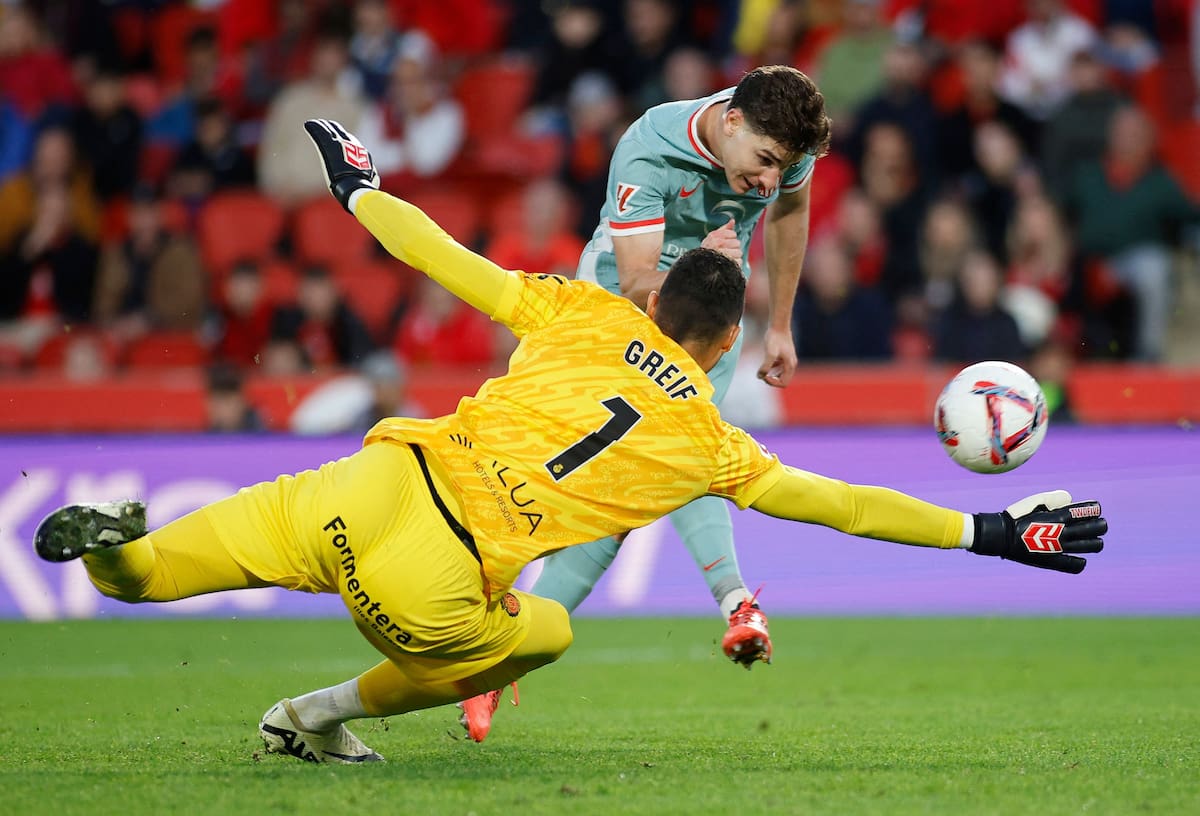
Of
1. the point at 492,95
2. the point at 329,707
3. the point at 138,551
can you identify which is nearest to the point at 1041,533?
the point at 329,707

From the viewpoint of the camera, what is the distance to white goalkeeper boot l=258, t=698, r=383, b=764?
5.39 meters

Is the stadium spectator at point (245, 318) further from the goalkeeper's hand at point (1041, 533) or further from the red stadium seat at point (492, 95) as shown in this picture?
the goalkeeper's hand at point (1041, 533)

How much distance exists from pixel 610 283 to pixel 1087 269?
7.19 m

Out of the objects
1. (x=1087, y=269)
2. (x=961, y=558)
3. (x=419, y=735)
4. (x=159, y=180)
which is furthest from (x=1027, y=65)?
(x=419, y=735)

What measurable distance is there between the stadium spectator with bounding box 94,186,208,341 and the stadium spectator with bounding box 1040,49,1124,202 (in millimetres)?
7182

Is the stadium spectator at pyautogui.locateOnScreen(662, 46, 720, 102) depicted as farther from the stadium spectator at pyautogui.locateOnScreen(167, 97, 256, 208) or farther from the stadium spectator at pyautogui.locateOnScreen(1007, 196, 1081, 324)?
the stadium spectator at pyautogui.locateOnScreen(167, 97, 256, 208)

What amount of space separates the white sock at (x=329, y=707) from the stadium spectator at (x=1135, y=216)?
351 inches

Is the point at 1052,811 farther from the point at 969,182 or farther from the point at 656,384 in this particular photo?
the point at 969,182

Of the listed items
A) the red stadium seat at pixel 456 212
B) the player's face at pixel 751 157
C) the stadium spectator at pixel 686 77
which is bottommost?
the player's face at pixel 751 157

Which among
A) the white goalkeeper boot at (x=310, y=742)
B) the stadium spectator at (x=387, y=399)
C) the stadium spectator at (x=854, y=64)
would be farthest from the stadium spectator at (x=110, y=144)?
the white goalkeeper boot at (x=310, y=742)

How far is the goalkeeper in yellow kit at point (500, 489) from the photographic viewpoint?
15.6 feet

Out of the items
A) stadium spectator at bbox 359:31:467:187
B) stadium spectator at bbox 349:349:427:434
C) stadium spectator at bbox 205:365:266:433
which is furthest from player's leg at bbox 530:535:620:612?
stadium spectator at bbox 359:31:467:187

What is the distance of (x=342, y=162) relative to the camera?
17.8ft

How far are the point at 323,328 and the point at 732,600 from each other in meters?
7.11
